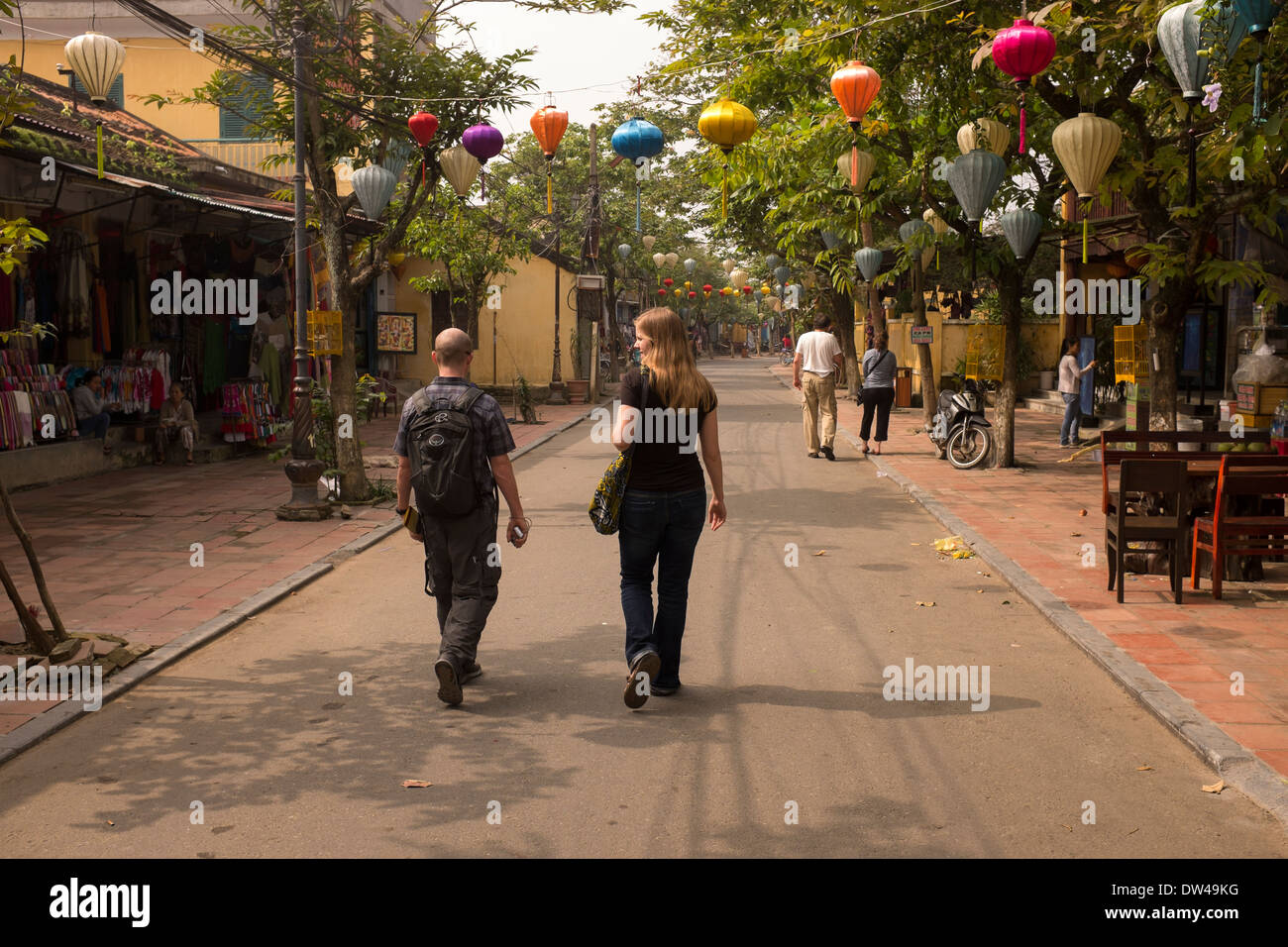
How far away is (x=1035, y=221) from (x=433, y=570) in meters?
9.64

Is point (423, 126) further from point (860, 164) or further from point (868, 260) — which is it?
point (868, 260)

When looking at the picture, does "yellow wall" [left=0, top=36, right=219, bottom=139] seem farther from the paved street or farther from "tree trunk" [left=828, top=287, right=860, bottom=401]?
the paved street

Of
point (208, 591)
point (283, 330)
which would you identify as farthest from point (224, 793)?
point (283, 330)

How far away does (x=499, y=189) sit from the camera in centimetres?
2450

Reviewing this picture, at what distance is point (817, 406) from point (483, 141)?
23.3ft

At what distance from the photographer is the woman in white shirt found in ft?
61.4

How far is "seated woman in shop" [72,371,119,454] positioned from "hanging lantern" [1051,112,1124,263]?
1189 cm

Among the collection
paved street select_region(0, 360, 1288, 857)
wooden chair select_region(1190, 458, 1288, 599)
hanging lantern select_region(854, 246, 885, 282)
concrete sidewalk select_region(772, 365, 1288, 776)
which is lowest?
paved street select_region(0, 360, 1288, 857)

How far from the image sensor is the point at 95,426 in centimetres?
1579

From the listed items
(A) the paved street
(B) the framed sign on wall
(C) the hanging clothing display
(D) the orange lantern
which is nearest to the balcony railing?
(B) the framed sign on wall

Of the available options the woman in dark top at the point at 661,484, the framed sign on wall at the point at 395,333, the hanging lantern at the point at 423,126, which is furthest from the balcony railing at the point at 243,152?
the woman in dark top at the point at 661,484

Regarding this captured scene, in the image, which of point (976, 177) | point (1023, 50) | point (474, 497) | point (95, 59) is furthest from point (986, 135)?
point (95, 59)

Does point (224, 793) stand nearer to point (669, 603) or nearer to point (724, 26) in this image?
point (669, 603)

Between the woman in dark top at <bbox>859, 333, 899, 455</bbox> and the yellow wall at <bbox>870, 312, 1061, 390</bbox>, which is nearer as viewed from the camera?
the woman in dark top at <bbox>859, 333, 899, 455</bbox>
